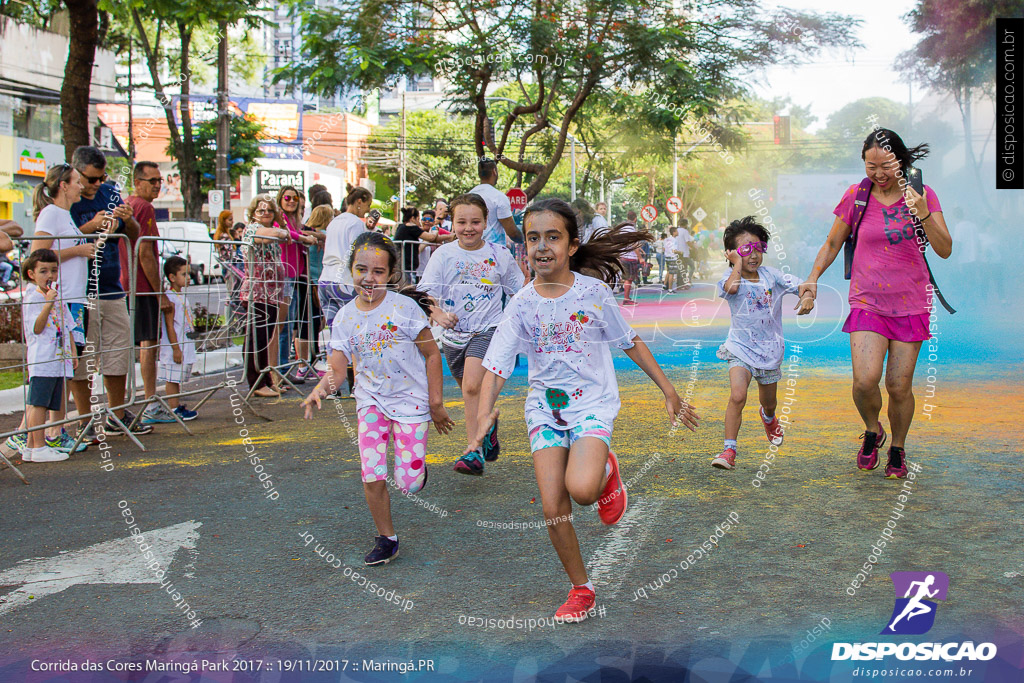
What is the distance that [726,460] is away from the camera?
579 cm

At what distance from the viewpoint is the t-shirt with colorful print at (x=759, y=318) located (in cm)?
604

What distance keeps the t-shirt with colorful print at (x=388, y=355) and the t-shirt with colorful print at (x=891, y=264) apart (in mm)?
2644

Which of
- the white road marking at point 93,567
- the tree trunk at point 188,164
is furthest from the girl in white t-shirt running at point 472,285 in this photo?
the tree trunk at point 188,164

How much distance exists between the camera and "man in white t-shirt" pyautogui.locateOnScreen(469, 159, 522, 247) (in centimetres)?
754

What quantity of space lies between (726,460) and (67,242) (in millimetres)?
4723

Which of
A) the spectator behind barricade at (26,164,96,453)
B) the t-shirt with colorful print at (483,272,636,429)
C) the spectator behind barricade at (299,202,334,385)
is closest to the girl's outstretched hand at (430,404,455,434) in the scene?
the t-shirt with colorful print at (483,272,636,429)

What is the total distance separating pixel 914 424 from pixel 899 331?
185 centimetres

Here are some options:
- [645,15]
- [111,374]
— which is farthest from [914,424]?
[645,15]

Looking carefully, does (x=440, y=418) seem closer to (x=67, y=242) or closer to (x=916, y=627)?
(x=916, y=627)

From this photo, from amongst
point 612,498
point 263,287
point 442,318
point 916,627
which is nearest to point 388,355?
point 442,318

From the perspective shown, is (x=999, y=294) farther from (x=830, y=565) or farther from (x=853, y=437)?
(x=830, y=565)

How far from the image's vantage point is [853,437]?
6.66 metres

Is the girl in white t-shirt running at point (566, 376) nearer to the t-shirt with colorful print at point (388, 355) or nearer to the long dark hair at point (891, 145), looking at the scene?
the t-shirt with colorful print at point (388, 355)

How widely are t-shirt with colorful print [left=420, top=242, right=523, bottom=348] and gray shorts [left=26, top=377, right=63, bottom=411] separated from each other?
8.71 ft
